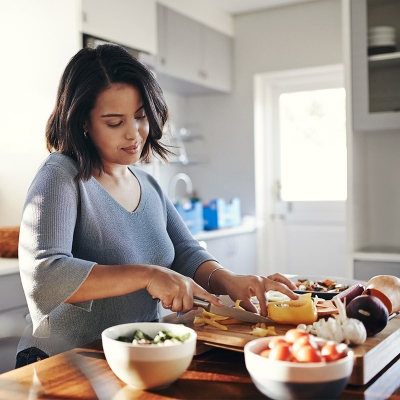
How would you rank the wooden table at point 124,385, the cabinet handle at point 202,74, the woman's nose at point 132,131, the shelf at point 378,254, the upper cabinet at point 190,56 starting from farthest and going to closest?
1. the cabinet handle at point 202,74
2. the upper cabinet at point 190,56
3. the shelf at point 378,254
4. the woman's nose at point 132,131
5. the wooden table at point 124,385

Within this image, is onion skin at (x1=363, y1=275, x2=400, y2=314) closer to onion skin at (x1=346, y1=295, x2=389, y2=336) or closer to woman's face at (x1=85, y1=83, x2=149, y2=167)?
onion skin at (x1=346, y1=295, x2=389, y2=336)

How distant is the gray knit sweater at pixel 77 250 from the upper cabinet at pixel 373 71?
1.77 metres

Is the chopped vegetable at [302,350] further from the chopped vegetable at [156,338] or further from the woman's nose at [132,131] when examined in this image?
the woman's nose at [132,131]

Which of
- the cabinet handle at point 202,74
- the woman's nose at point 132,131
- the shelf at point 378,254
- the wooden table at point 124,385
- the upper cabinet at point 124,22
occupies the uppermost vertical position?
the upper cabinet at point 124,22

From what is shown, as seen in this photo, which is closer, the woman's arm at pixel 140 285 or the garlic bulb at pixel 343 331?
the garlic bulb at pixel 343 331

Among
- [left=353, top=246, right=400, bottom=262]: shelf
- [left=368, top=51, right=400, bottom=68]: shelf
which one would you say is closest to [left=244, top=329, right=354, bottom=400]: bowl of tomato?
[left=353, top=246, right=400, bottom=262]: shelf

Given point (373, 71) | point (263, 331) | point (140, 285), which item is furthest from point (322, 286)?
point (373, 71)

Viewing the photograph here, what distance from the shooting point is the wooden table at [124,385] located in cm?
93

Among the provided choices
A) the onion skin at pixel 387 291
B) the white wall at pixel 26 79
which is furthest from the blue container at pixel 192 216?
the onion skin at pixel 387 291

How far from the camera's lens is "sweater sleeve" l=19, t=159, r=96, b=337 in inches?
46.2

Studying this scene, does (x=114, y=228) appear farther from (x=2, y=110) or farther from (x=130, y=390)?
(x=2, y=110)

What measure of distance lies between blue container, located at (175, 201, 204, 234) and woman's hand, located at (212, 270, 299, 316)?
2265mm

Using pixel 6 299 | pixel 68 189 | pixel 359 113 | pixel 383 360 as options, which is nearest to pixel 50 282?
pixel 68 189

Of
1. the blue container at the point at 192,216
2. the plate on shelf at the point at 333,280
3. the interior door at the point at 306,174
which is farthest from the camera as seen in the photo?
the interior door at the point at 306,174
